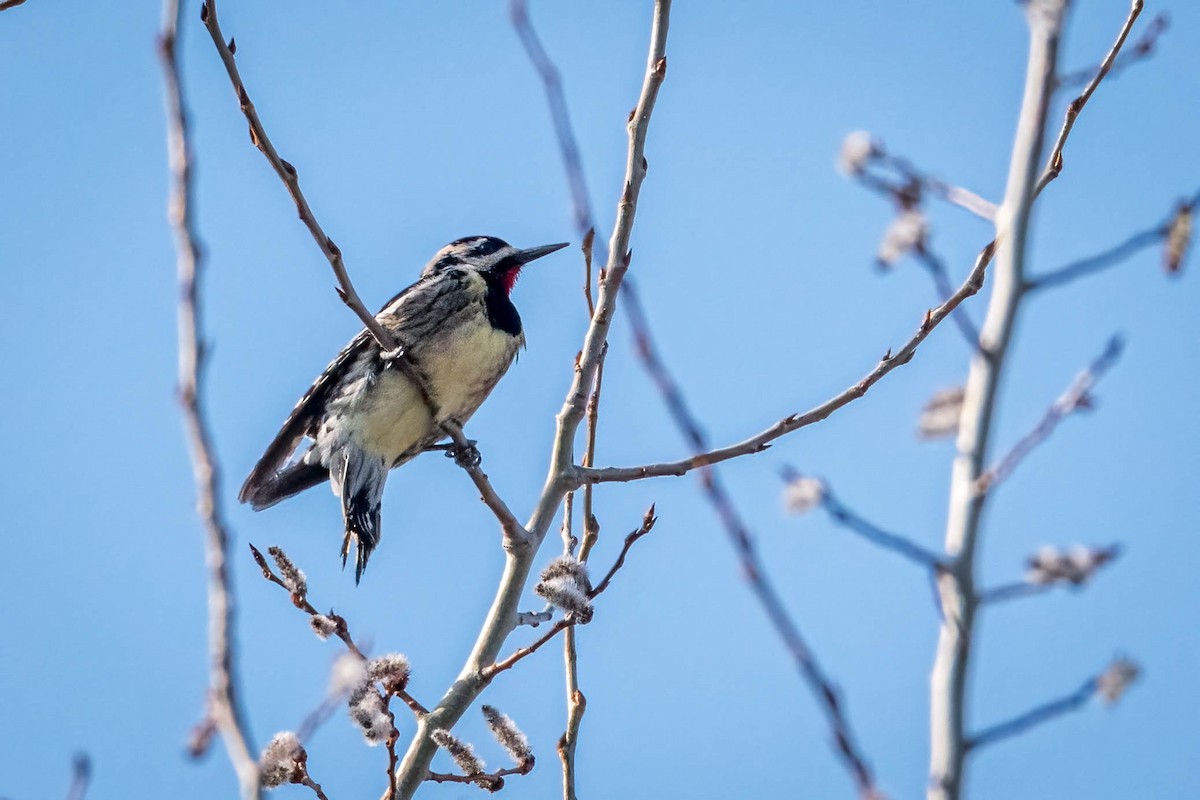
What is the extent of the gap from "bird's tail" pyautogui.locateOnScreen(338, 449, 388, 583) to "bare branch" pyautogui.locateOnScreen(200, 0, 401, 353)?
1.45m

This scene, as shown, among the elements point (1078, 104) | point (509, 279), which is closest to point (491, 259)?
point (509, 279)

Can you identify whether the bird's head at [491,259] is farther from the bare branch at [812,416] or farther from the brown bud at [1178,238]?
the brown bud at [1178,238]

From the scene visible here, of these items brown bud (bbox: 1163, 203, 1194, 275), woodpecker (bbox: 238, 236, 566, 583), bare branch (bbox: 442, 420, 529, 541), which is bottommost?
brown bud (bbox: 1163, 203, 1194, 275)

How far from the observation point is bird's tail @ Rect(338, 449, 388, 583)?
561 cm

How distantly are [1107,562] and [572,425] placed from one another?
2.49m

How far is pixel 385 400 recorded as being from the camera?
5.75 metres

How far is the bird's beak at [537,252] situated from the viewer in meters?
6.74

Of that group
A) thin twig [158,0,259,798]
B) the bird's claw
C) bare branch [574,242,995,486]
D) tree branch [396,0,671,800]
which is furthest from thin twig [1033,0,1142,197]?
the bird's claw

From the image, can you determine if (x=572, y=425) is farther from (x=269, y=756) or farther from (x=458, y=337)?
(x=458, y=337)

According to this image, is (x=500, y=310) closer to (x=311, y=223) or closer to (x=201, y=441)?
(x=311, y=223)

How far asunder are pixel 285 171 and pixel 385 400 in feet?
7.50

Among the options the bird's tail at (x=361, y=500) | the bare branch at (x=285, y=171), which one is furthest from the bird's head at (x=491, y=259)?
the bare branch at (x=285, y=171)

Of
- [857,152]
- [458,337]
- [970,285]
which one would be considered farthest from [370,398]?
[857,152]

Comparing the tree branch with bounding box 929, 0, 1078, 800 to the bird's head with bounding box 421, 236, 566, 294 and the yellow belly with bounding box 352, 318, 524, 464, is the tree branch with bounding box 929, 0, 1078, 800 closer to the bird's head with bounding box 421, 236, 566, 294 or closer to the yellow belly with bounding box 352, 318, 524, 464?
the yellow belly with bounding box 352, 318, 524, 464
